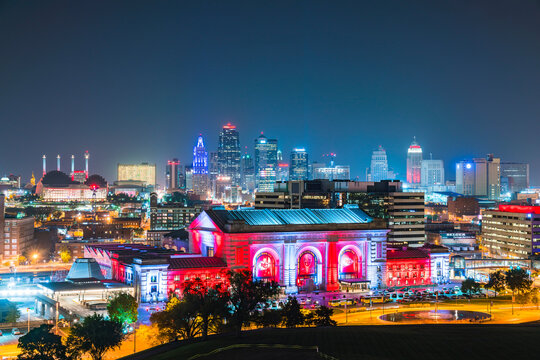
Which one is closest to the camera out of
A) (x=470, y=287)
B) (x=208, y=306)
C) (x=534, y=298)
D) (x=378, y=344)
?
(x=378, y=344)

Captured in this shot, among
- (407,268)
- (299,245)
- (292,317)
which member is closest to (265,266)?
(299,245)

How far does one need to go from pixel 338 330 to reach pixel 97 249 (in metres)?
75.3

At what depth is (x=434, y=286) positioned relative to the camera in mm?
146375

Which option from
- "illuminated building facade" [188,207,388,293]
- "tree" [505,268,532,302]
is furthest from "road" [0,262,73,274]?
"tree" [505,268,532,302]

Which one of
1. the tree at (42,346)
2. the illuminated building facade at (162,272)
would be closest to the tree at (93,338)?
the tree at (42,346)

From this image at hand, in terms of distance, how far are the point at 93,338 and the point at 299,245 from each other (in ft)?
201

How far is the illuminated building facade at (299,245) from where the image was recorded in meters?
133

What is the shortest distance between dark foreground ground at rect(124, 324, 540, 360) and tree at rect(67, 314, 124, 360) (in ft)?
11.8

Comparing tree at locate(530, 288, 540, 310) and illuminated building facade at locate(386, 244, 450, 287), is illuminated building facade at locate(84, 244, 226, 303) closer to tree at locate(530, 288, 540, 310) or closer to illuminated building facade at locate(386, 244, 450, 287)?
illuminated building facade at locate(386, 244, 450, 287)

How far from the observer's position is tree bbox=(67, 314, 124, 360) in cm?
8094

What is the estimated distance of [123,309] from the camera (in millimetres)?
99000

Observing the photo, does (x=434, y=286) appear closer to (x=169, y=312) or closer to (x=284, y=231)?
(x=284, y=231)

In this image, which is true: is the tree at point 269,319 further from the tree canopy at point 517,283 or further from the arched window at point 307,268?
the tree canopy at point 517,283

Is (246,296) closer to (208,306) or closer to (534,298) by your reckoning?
(208,306)
